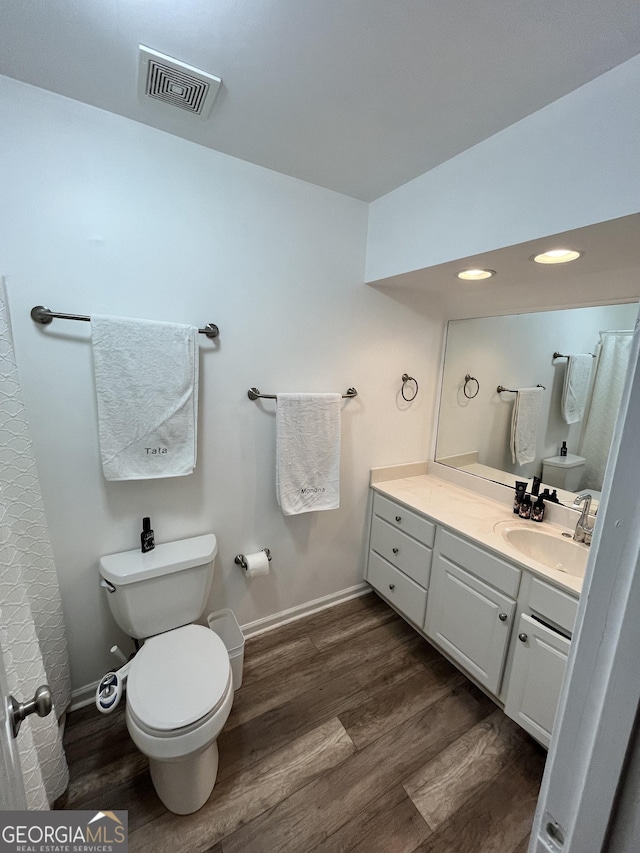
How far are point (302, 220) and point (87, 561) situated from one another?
5.89ft

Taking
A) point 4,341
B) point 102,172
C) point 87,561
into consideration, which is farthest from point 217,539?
point 102,172

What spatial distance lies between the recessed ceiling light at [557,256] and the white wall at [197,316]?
803 millimetres

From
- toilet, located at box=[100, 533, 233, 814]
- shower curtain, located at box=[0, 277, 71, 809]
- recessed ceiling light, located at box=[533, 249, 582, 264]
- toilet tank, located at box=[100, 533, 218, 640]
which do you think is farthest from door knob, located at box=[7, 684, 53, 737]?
recessed ceiling light, located at box=[533, 249, 582, 264]

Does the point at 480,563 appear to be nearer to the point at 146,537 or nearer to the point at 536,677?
the point at 536,677

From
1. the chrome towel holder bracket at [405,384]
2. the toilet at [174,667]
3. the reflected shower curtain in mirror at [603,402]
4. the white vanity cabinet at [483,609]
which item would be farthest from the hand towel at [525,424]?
the toilet at [174,667]

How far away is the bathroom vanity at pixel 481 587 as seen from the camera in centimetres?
127

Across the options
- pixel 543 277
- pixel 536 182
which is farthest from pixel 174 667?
pixel 543 277

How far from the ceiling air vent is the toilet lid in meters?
1.94

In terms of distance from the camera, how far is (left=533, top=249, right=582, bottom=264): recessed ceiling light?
1.21m

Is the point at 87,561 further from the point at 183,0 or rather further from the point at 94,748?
the point at 183,0

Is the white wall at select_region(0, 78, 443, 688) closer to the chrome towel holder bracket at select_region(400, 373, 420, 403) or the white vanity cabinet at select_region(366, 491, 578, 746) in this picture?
the chrome towel holder bracket at select_region(400, 373, 420, 403)

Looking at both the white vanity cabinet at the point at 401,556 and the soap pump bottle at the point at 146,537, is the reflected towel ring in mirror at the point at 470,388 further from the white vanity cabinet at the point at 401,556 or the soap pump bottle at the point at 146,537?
the soap pump bottle at the point at 146,537

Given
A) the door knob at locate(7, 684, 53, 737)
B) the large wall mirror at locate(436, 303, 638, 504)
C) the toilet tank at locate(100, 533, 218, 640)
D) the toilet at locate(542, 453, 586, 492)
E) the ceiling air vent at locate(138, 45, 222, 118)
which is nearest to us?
the door knob at locate(7, 684, 53, 737)

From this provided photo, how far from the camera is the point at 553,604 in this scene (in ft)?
4.08
